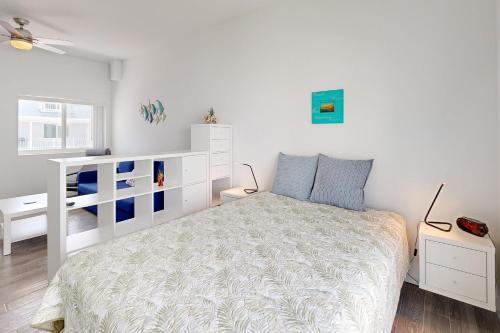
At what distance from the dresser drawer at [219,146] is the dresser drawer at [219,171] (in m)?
0.21

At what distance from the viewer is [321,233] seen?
1.66 metres

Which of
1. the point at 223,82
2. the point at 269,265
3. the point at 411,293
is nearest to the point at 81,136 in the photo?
the point at 223,82

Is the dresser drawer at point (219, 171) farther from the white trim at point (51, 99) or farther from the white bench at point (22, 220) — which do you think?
the white trim at point (51, 99)

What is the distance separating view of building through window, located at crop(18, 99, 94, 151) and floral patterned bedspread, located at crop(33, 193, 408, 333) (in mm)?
4281

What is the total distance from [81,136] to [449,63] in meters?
5.84

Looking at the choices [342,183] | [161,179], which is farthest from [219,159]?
[342,183]

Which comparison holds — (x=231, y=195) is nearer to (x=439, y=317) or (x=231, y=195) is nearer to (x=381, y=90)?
(x=381, y=90)

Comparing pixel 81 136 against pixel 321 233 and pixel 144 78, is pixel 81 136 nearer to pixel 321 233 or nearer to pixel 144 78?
pixel 144 78

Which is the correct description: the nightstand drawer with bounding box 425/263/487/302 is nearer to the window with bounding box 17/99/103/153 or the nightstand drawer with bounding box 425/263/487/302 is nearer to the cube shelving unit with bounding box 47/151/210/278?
the cube shelving unit with bounding box 47/151/210/278

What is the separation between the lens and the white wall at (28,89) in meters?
4.05

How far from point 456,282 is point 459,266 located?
111 mm

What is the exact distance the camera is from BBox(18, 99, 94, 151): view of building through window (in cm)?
439

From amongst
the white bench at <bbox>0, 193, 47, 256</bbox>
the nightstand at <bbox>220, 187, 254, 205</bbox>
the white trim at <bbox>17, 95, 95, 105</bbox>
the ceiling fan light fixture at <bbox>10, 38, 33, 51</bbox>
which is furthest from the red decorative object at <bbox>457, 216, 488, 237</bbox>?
the white trim at <bbox>17, 95, 95, 105</bbox>

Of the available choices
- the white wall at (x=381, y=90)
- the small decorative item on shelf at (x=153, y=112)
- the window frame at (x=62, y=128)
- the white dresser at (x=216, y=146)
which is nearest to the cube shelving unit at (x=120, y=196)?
the white dresser at (x=216, y=146)
